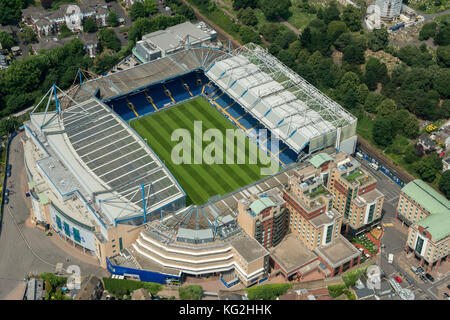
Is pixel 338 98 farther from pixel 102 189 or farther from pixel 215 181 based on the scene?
pixel 102 189

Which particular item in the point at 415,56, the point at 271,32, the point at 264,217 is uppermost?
the point at 264,217

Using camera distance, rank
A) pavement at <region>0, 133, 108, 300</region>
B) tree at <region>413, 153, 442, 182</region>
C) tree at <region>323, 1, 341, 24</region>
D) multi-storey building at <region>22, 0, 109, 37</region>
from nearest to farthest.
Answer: pavement at <region>0, 133, 108, 300</region>, tree at <region>413, 153, 442, 182</region>, multi-storey building at <region>22, 0, 109, 37</region>, tree at <region>323, 1, 341, 24</region>

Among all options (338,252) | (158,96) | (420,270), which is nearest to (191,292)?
(338,252)

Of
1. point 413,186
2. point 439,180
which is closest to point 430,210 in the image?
point 413,186

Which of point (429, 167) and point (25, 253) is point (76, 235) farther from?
point (429, 167)

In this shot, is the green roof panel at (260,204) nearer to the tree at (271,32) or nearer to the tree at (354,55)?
the tree at (354,55)

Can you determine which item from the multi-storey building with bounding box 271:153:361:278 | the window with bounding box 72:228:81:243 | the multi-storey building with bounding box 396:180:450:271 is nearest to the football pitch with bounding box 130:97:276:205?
the multi-storey building with bounding box 271:153:361:278

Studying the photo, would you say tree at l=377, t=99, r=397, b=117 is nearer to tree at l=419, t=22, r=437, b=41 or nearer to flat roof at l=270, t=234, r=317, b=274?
tree at l=419, t=22, r=437, b=41
